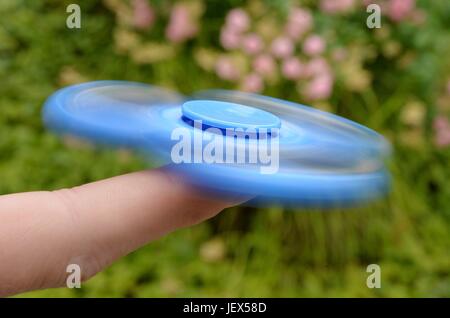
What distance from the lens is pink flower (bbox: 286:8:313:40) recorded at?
71.7 inches

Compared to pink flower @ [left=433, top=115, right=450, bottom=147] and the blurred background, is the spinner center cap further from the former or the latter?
pink flower @ [left=433, top=115, right=450, bottom=147]

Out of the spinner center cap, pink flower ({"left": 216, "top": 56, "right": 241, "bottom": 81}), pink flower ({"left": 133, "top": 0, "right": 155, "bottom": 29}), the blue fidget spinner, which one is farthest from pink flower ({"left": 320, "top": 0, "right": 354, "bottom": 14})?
the spinner center cap

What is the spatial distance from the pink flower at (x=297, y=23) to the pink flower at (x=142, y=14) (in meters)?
0.46

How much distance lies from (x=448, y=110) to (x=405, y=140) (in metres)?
0.15

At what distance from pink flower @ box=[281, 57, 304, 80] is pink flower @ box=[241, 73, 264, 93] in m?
0.08

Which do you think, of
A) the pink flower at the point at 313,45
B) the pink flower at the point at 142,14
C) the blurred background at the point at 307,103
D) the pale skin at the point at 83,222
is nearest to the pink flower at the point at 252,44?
the blurred background at the point at 307,103

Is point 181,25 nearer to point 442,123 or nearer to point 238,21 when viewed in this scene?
point 238,21

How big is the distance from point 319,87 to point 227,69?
266mm

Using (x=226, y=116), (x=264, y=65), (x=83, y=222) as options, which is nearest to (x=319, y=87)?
(x=264, y=65)

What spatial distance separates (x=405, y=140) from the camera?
1.94m

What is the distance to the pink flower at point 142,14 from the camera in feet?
6.64

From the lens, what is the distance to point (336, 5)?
1851 millimetres
